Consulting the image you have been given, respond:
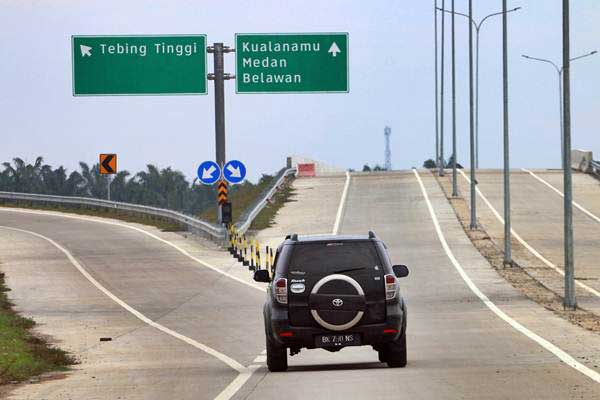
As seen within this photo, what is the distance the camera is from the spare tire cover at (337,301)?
18.8 meters

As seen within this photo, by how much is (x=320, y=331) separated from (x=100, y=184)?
6256 inches

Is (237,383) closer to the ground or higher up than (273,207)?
closer to the ground

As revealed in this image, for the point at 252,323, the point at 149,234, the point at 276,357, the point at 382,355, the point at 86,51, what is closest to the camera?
the point at 276,357

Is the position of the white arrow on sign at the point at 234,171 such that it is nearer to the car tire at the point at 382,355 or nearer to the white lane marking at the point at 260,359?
the white lane marking at the point at 260,359

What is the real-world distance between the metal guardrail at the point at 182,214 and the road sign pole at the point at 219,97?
1.77 meters

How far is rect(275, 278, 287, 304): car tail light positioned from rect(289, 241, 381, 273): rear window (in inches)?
8.4

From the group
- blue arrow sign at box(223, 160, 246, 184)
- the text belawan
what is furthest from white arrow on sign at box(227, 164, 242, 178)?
the text belawan

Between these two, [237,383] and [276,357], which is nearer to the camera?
[237,383]

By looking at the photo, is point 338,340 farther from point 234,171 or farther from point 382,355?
point 234,171

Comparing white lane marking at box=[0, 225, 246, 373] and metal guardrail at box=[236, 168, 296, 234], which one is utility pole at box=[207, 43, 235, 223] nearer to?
metal guardrail at box=[236, 168, 296, 234]

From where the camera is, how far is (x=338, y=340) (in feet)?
62.2

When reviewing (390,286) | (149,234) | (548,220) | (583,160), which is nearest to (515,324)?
(390,286)

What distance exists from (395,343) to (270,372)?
5.31 ft

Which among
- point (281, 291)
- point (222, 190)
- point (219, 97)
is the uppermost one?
point (219, 97)
